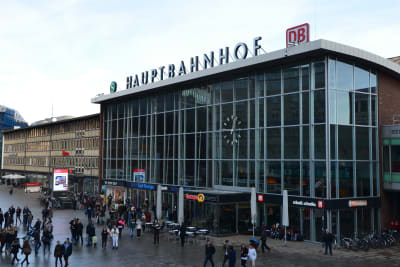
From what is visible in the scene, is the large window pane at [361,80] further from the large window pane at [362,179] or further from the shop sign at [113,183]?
the shop sign at [113,183]

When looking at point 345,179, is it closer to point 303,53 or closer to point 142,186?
A: point 303,53

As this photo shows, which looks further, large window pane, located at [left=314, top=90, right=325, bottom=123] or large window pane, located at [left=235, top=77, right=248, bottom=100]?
large window pane, located at [left=235, top=77, right=248, bottom=100]

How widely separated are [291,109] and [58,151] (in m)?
55.0

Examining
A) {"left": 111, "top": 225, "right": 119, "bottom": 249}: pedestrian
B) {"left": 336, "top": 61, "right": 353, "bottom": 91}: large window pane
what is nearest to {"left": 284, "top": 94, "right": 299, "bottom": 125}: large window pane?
{"left": 336, "top": 61, "right": 353, "bottom": 91}: large window pane

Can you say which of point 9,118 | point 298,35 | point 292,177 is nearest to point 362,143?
point 292,177

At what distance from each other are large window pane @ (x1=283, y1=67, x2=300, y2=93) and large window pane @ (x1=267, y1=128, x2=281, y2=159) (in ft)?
10.6

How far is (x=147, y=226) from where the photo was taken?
Result: 34.3 m

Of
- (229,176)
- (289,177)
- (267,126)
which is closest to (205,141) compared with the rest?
(229,176)

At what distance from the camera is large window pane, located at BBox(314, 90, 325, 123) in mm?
28562

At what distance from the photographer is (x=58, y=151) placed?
245 ft

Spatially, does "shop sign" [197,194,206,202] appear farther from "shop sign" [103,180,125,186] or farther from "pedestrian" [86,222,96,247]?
"shop sign" [103,180,125,186]

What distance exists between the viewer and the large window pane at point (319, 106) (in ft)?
93.7

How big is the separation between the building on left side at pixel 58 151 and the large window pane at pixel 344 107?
40892mm

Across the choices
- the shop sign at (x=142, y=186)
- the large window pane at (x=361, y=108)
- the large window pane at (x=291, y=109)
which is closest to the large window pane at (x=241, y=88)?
the large window pane at (x=291, y=109)
